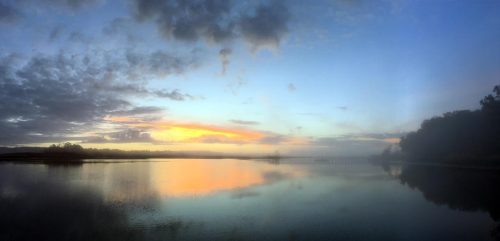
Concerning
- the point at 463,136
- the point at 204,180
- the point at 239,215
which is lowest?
the point at 239,215

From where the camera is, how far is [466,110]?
11750 centimetres

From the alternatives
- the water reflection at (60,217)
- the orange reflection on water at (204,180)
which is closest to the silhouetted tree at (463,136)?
the orange reflection on water at (204,180)

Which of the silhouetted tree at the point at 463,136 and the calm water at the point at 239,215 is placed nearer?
the calm water at the point at 239,215

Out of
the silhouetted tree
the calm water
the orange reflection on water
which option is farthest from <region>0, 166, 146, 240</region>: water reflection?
the silhouetted tree

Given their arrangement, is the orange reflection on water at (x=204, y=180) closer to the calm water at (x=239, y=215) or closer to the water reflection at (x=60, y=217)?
the calm water at (x=239, y=215)

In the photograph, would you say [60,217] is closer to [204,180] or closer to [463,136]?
[204,180]

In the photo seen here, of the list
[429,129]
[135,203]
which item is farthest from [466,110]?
[135,203]

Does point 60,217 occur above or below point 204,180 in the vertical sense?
above

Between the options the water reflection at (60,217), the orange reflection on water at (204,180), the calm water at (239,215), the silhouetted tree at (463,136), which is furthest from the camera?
the silhouetted tree at (463,136)

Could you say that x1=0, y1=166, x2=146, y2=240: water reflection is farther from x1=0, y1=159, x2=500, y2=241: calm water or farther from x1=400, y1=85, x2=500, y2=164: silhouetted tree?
x1=400, y1=85, x2=500, y2=164: silhouetted tree

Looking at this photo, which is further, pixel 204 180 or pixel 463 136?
pixel 463 136

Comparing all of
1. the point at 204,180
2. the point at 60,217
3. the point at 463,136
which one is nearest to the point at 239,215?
the point at 60,217

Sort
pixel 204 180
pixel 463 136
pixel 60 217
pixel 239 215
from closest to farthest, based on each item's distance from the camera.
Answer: pixel 60 217
pixel 239 215
pixel 204 180
pixel 463 136

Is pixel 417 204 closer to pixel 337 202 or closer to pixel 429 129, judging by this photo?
pixel 337 202
